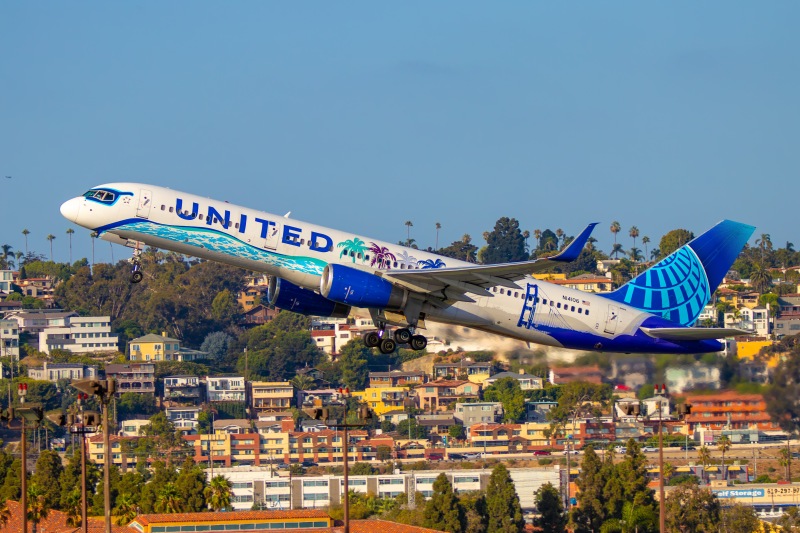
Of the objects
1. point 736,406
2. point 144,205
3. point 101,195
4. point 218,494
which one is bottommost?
point 218,494

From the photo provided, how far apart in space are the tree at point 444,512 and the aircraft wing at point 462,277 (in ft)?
158

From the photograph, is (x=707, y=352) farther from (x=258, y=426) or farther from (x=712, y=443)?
(x=258, y=426)

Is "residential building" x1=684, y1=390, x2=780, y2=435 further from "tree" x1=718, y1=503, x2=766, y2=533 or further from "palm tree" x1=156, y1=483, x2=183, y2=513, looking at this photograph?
"palm tree" x1=156, y1=483, x2=183, y2=513

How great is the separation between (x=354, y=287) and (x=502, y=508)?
57.0 meters

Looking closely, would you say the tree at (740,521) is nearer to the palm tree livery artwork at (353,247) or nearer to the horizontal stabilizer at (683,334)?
the horizontal stabilizer at (683,334)

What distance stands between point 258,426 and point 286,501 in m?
55.7

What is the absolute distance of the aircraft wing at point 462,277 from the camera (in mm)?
59250

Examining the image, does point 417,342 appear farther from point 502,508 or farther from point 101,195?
point 502,508

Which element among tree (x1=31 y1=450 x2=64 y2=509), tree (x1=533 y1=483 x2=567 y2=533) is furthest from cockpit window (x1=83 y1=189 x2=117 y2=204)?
tree (x1=533 y1=483 x2=567 y2=533)

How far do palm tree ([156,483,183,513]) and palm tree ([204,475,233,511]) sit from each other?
7.86 ft

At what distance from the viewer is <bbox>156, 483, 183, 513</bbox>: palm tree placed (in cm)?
10600

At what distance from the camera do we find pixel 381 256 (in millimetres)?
62125

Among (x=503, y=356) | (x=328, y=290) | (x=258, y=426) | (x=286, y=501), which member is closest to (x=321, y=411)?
(x=328, y=290)

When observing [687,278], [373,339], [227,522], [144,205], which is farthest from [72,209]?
[227,522]
